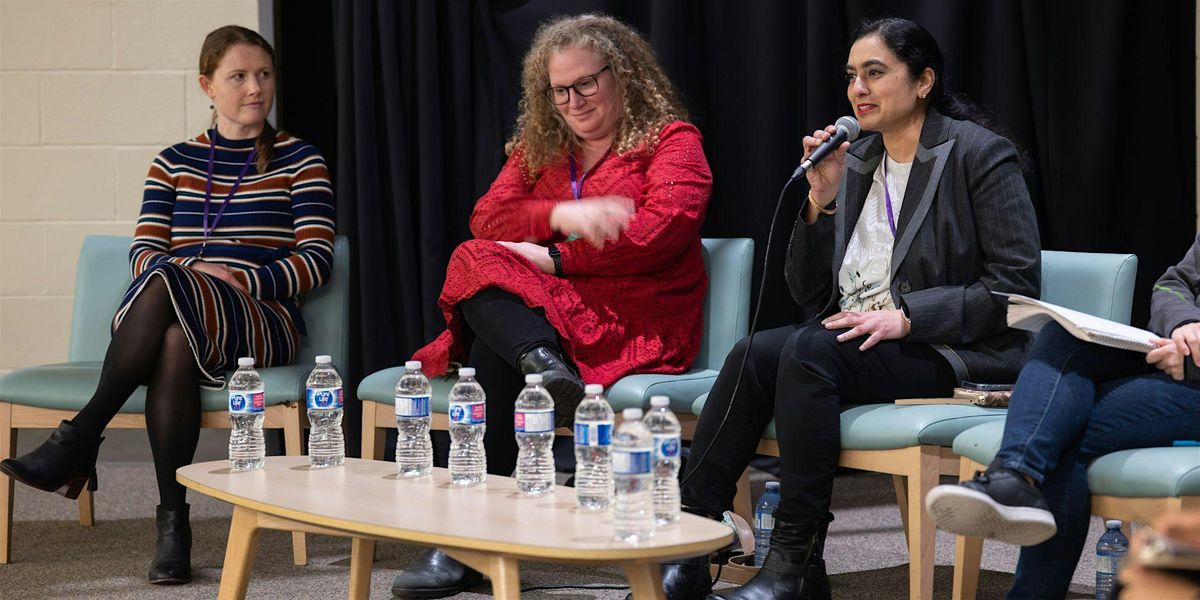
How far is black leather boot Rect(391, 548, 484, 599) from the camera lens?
2.68 metres

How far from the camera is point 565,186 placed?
314 cm

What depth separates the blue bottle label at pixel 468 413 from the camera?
2.15 meters

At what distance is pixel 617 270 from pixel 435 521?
4.16 ft

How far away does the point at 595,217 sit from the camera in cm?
289

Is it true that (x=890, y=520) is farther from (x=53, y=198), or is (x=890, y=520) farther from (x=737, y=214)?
(x=53, y=198)

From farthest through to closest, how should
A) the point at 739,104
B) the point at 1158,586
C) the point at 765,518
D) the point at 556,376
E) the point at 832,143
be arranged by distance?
the point at 739,104 < the point at 765,518 < the point at 556,376 < the point at 832,143 < the point at 1158,586

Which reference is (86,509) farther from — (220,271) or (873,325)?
(873,325)

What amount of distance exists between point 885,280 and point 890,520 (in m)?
0.98

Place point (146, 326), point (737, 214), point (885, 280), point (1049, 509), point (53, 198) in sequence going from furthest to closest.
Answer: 1. point (53, 198)
2. point (737, 214)
3. point (146, 326)
4. point (885, 280)
5. point (1049, 509)

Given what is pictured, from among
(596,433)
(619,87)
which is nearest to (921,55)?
(619,87)

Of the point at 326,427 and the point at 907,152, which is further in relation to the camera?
the point at 907,152

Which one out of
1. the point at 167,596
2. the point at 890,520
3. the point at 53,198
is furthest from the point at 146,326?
the point at 890,520

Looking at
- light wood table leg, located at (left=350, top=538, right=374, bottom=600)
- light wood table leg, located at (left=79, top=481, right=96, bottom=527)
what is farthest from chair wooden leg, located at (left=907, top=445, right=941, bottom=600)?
light wood table leg, located at (left=79, top=481, right=96, bottom=527)

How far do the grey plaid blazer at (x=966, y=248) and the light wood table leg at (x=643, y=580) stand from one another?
98 cm
